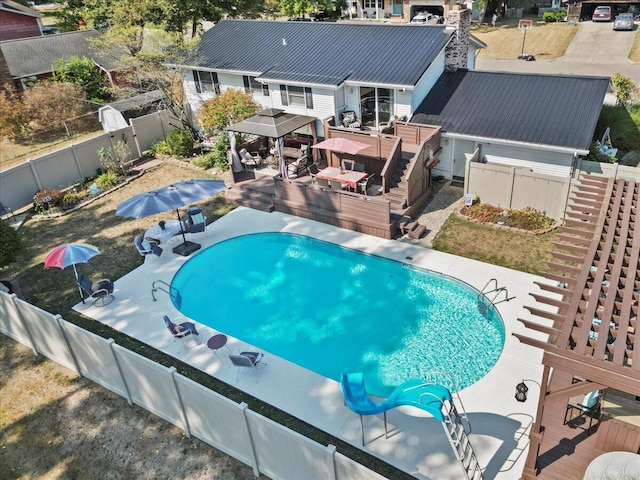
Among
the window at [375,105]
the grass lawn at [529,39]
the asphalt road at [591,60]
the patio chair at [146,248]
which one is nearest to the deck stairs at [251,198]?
the patio chair at [146,248]

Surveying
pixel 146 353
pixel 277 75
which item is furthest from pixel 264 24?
pixel 146 353

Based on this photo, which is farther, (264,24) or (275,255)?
(264,24)

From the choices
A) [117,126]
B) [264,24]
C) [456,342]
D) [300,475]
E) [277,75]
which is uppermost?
[264,24]

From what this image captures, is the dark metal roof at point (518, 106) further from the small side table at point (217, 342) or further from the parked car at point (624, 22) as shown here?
the parked car at point (624, 22)

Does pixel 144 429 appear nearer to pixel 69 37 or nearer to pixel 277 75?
pixel 277 75

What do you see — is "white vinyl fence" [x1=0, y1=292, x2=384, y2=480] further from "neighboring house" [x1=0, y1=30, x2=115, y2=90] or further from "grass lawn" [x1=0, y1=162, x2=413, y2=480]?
"neighboring house" [x1=0, y1=30, x2=115, y2=90]

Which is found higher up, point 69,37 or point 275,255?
point 69,37

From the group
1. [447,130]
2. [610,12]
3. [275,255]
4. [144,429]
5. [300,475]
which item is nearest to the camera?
[300,475]

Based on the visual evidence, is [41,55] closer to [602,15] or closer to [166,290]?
[166,290]
